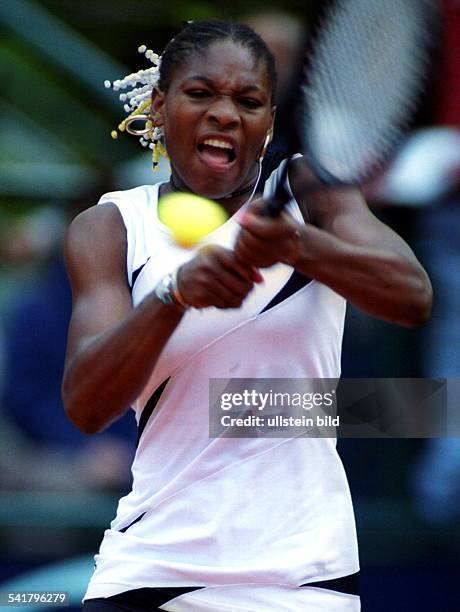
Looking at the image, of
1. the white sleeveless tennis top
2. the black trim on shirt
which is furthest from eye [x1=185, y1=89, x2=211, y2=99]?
the black trim on shirt

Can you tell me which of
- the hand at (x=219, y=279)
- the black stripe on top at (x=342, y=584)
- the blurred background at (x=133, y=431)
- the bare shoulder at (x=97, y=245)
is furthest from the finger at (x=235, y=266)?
the blurred background at (x=133, y=431)

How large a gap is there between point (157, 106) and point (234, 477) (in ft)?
1.93

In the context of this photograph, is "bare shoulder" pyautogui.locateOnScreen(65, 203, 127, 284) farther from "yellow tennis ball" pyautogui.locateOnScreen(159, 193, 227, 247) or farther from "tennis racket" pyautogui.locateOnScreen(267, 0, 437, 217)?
"tennis racket" pyautogui.locateOnScreen(267, 0, 437, 217)

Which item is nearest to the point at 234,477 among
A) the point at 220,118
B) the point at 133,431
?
the point at 220,118

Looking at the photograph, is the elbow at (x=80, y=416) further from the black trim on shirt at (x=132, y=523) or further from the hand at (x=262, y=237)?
the hand at (x=262, y=237)

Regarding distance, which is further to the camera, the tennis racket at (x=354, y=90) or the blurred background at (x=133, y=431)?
the blurred background at (x=133, y=431)

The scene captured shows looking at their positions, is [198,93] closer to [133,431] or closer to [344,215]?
[344,215]

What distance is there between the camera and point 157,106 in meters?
1.86

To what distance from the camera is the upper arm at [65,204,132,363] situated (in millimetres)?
1657

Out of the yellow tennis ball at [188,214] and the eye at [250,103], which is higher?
the eye at [250,103]

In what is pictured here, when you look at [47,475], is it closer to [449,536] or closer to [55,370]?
[55,370]

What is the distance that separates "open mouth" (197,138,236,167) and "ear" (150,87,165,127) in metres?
0.15

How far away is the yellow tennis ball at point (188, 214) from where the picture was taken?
1726 millimetres

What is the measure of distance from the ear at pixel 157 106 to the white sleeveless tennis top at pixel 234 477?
0.29 m
